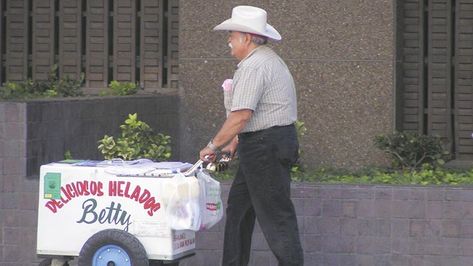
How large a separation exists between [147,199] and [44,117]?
1796mm

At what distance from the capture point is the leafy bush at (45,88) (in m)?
9.86

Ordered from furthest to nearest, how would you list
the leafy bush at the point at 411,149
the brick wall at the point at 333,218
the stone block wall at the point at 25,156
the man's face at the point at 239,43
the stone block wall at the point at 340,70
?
the stone block wall at the point at 340,70, the leafy bush at the point at 411,149, the stone block wall at the point at 25,156, the brick wall at the point at 333,218, the man's face at the point at 239,43

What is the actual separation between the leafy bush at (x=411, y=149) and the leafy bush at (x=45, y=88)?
2.79 metres

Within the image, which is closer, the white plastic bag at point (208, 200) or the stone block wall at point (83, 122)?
the white plastic bag at point (208, 200)

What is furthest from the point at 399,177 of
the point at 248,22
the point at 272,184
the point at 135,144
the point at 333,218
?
the point at 248,22

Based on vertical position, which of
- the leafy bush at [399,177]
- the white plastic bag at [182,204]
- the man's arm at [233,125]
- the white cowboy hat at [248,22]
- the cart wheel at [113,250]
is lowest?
the cart wheel at [113,250]

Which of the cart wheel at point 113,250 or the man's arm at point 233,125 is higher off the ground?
the man's arm at point 233,125

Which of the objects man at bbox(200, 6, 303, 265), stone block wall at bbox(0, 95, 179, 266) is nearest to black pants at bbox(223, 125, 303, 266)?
man at bbox(200, 6, 303, 265)

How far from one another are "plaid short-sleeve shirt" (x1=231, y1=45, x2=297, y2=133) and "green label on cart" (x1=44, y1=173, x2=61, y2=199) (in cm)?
125

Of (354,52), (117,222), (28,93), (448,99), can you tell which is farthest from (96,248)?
(448,99)

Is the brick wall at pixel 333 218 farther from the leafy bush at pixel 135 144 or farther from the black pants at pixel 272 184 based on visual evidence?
the black pants at pixel 272 184

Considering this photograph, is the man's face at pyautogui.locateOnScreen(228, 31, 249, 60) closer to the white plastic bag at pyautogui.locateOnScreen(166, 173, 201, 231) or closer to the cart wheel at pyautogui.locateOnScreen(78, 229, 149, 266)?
the white plastic bag at pyautogui.locateOnScreen(166, 173, 201, 231)

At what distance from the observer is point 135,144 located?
8961mm

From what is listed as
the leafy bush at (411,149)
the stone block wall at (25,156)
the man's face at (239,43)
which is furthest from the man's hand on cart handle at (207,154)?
the leafy bush at (411,149)
